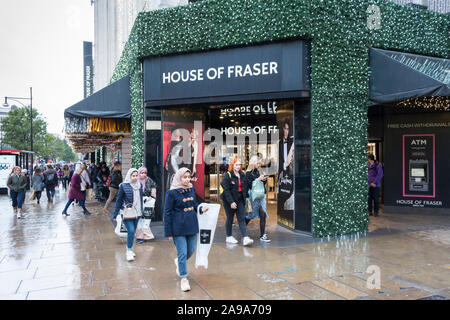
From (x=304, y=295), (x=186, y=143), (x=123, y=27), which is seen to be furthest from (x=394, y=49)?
(x=123, y=27)

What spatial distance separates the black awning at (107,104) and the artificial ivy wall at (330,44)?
6.88 ft

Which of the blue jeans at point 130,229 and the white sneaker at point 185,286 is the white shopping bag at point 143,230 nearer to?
the blue jeans at point 130,229

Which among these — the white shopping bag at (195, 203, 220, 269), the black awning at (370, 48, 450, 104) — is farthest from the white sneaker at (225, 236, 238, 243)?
the black awning at (370, 48, 450, 104)

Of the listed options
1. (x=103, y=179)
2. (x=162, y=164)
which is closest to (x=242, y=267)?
(x=162, y=164)

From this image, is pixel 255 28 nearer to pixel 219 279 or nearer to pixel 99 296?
pixel 219 279

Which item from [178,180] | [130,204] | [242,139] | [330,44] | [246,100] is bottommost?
[130,204]

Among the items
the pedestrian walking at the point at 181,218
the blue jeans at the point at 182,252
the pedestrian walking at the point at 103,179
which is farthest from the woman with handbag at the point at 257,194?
the pedestrian walking at the point at 103,179

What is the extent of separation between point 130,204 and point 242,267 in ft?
7.61

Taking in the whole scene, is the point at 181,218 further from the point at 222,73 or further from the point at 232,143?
the point at 232,143

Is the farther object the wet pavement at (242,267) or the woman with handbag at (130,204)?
the woman with handbag at (130,204)

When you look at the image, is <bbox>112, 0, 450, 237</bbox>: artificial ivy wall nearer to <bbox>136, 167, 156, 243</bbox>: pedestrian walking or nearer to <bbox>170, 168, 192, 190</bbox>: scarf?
<bbox>136, 167, 156, 243</bbox>: pedestrian walking

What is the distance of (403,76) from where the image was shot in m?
8.21

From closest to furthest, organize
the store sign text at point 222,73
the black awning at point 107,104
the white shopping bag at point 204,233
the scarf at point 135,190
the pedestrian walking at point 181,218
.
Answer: the pedestrian walking at point 181,218
the white shopping bag at point 204,233
the scarf at point 135,190
the store sign text at point 222,73
the black awning at point 107,104

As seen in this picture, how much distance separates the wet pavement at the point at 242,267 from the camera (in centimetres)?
485
